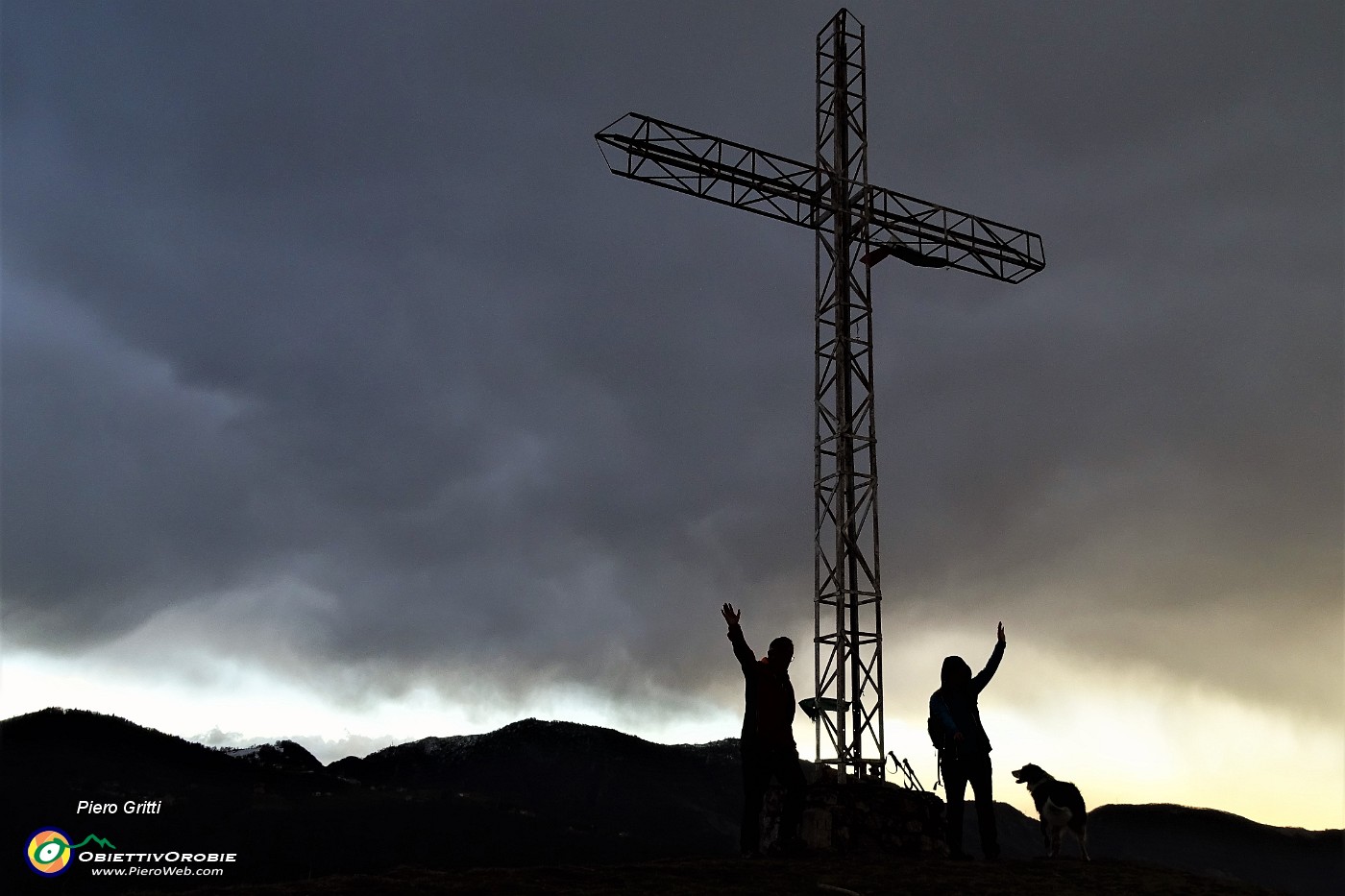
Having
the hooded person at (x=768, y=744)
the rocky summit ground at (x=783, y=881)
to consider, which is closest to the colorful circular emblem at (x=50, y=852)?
the rocky summit ground at (x=783, y=881)

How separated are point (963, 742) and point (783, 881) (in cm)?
290

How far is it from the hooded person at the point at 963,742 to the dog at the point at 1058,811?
112 centimetres

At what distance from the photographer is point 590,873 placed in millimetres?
9883

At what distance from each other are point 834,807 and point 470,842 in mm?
9279

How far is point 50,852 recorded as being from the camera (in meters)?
14.7

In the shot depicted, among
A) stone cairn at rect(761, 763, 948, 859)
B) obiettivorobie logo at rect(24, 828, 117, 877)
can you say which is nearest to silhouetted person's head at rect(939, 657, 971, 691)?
stone cairn at rect(761, 763, 948, 859)

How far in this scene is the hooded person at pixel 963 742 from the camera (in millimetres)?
11672

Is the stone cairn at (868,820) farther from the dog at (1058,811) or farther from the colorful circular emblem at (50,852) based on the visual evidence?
the colorful circular emblem at (50,852)

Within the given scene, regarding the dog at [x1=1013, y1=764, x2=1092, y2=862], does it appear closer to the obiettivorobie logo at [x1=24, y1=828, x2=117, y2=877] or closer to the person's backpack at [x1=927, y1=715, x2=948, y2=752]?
the person's backpack at [x1=927, y1=715, x2=948, y2=752]

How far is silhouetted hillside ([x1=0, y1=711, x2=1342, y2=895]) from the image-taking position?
66.0 feet

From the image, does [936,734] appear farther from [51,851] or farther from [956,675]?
[51,851]

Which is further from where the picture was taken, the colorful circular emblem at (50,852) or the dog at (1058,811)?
the colorful circular emblem at (50,852)

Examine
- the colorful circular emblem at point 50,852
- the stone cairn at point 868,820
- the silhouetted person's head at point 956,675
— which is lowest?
the colorful circular emblem at point 50,852

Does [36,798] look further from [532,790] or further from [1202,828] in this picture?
[1202,828]
